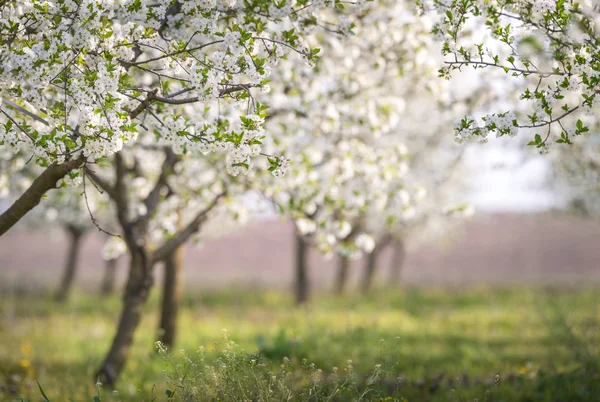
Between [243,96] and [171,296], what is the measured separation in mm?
7496

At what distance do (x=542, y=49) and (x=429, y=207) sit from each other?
49.9 ft

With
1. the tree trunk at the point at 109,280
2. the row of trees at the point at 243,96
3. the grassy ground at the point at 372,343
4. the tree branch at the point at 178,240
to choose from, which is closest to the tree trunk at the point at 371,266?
the grassy ground at the point at 372,343

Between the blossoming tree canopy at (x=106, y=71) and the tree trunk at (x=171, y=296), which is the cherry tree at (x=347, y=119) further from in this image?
the tree trunk at (x=171, y=296)

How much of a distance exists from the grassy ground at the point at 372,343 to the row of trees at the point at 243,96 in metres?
1.51

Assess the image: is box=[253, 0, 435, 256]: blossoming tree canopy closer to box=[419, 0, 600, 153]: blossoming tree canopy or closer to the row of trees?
the row of trees

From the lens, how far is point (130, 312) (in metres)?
8.53

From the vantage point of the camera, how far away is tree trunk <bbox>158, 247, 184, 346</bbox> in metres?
11.1

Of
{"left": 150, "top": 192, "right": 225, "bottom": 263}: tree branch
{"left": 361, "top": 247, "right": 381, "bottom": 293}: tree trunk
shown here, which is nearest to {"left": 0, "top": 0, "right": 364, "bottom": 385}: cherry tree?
{"left": 150, "top": 192, "right": 225, "bottom": 263}: tree branch

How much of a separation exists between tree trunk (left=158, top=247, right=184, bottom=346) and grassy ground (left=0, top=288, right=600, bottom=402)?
47cm

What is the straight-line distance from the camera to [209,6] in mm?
4805

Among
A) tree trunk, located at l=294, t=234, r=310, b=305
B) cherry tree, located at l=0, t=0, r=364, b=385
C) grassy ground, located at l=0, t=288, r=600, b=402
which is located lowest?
grassy ground, located at l=0, t=288, r=600, b=402

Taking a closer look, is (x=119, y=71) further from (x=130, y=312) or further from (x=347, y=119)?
(x=130, y=312)

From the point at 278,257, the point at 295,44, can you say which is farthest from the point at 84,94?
the point at 278,257

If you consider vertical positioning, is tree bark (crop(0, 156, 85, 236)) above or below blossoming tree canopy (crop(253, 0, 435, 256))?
below
